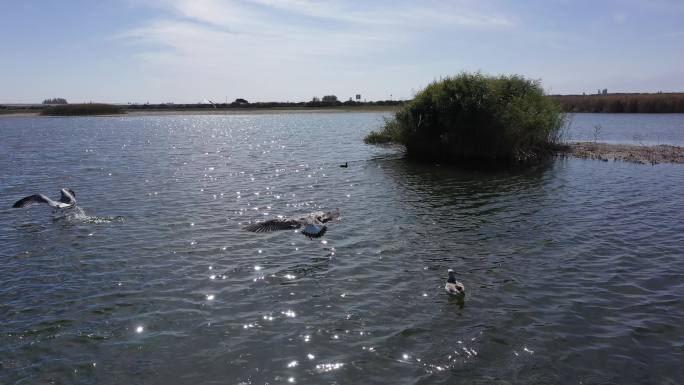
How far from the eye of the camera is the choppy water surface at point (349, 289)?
284 inches

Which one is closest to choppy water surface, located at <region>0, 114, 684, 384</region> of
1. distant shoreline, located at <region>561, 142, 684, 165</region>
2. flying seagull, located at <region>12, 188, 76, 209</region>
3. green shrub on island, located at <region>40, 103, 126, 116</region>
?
flying seagull, located at <region>12, 188, 76, 209</region>

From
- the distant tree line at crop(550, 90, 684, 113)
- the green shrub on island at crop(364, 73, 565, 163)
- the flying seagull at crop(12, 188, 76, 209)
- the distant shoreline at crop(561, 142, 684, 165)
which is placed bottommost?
the flying seagull at crop(12, 188, 76, 209)

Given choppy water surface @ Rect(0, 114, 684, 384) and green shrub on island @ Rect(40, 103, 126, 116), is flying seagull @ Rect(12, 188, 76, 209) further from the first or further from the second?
green shrub on island @ Rect(40, 103, 126, 116)

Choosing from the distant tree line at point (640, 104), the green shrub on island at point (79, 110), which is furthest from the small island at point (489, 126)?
the green shrub on island at point (79, 110)

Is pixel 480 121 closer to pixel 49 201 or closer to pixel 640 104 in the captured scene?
pixel 49 201

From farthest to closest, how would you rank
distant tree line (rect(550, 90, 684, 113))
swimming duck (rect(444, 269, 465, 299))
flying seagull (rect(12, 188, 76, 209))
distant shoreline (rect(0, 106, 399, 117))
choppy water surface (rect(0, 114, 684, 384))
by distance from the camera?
1. distant shoreline (rect(0, 106, 399, 117))
2. distant tree line (rect(550, 90, 684, 113))
3. flying seagull (rect(12, 188, 76, 209))
4. swimming duck (rect(444, 269, 465, 299))
5. choppy water surface (rect(0, 114, 684, 384))

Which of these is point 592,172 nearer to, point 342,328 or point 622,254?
point 622,254

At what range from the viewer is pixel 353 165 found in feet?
94.2

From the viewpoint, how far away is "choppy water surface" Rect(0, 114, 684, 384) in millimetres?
7207

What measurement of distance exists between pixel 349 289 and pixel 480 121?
66.9 feet

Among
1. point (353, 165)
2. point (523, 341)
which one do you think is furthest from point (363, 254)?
point (353, 165)

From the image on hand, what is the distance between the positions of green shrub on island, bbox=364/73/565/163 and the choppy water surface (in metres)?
8.52

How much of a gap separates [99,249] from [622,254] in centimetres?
1286

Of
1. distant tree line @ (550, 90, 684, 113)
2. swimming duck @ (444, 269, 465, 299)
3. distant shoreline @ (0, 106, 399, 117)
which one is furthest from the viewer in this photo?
distant shoreline @ (0, 106, 399, 117)
